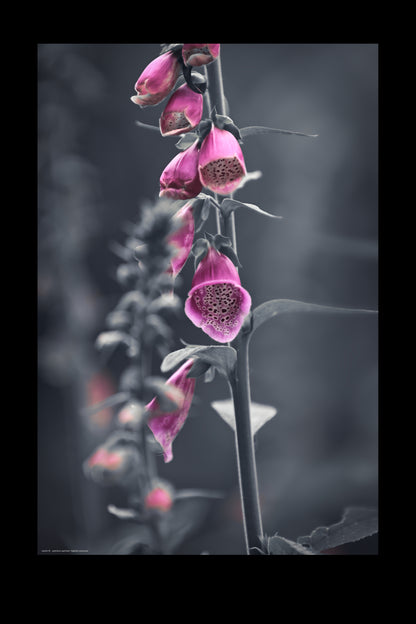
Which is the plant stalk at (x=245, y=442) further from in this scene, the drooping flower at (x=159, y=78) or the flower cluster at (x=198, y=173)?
the drooping flower at (x=159, y=78)

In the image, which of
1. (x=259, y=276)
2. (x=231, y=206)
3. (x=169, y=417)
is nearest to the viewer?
(x=231, y=206)

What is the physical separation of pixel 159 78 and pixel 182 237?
251 mm

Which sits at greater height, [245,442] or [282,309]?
[282,309]

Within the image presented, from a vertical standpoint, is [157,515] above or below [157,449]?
below

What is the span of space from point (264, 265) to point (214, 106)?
81 cm

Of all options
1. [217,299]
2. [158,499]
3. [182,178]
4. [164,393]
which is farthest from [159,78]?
[158,499]

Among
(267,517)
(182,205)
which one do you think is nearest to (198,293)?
(182,205)

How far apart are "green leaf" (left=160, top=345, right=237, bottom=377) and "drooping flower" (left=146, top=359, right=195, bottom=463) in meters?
0.06

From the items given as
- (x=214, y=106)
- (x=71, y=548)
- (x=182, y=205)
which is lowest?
(x=71, y=548)

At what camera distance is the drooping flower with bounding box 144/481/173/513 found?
0.89 meters

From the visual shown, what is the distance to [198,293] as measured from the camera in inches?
34.4

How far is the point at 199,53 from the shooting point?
84cm

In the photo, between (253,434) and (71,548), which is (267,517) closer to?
(71,548)

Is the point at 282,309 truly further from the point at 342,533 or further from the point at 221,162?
the point at 342,533
